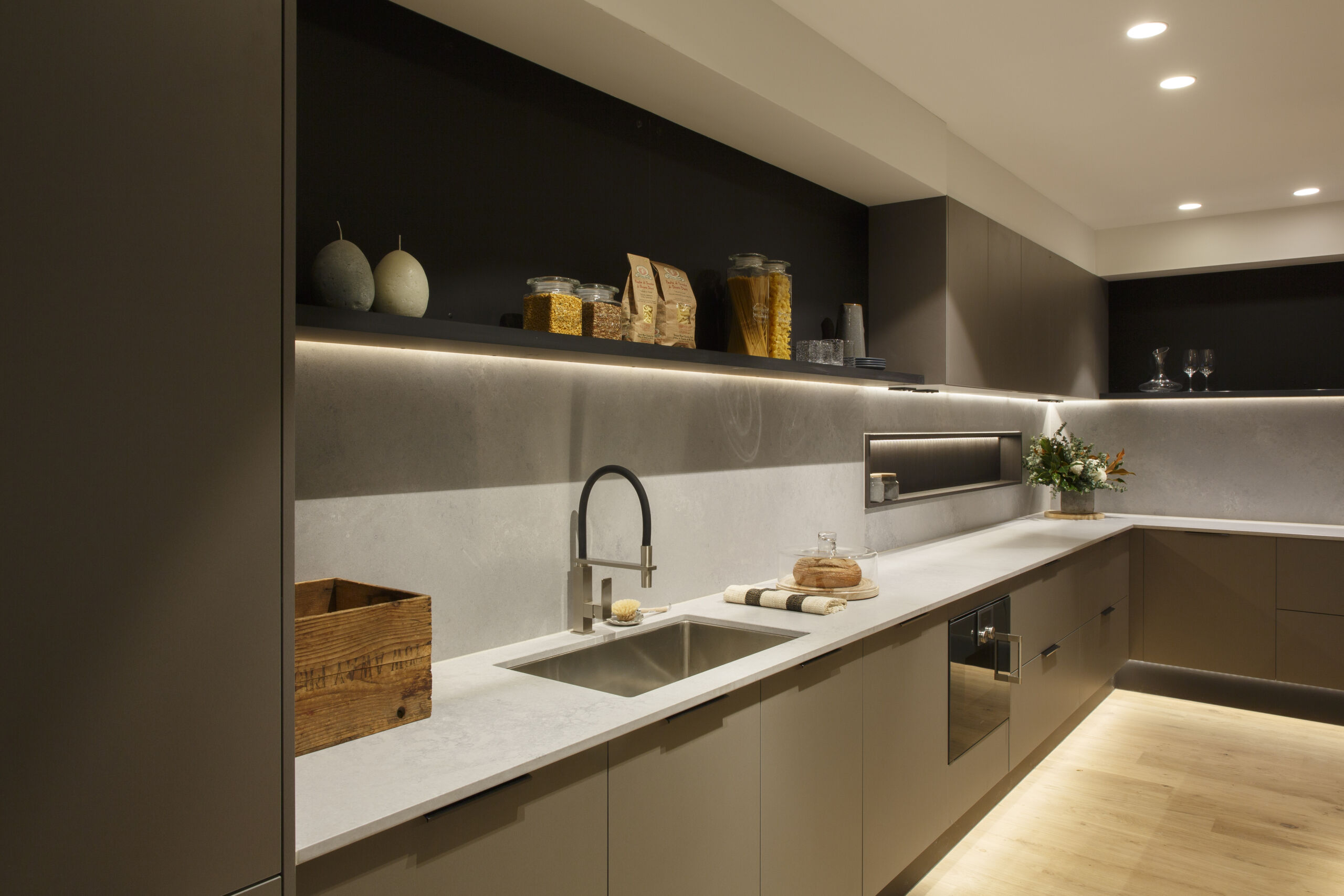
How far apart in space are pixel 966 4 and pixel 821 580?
67.1 inches

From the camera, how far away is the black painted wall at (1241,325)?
15.8ft

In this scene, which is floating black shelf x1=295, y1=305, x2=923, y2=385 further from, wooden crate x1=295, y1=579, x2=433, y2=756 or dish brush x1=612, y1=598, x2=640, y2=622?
dish brush x1=612, y1=598, x2=640, y2=622

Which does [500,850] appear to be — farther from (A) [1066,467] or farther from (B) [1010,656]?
(A) [1066,467]

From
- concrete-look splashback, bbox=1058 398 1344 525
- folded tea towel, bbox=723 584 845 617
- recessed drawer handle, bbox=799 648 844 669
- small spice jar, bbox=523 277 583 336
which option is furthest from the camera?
concrete-look splashback, bbox=1058 398 1344 525

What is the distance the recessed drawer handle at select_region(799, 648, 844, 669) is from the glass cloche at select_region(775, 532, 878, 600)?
464 millimetres

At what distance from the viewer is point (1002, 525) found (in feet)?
15.0

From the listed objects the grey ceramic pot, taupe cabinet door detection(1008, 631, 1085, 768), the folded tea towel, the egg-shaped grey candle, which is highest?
the egg-shaped grey candle

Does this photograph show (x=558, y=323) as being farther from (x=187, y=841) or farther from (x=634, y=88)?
(x=187, y=841)

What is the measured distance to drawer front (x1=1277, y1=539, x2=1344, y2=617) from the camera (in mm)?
4176

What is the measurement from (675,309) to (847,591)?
3.27 ft

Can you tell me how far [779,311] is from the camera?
8.42ft

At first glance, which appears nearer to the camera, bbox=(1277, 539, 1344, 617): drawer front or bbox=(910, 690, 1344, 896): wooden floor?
bbox=(910, 690, 1344, 896): wooden floor

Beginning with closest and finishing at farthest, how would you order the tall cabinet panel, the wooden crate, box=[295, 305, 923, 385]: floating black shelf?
the tall cabinet panel < the wooden crate < box=[295, 305, 923, 385]: floating black shelf

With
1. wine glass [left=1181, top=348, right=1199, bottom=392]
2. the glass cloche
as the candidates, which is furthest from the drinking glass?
the glass cloche
